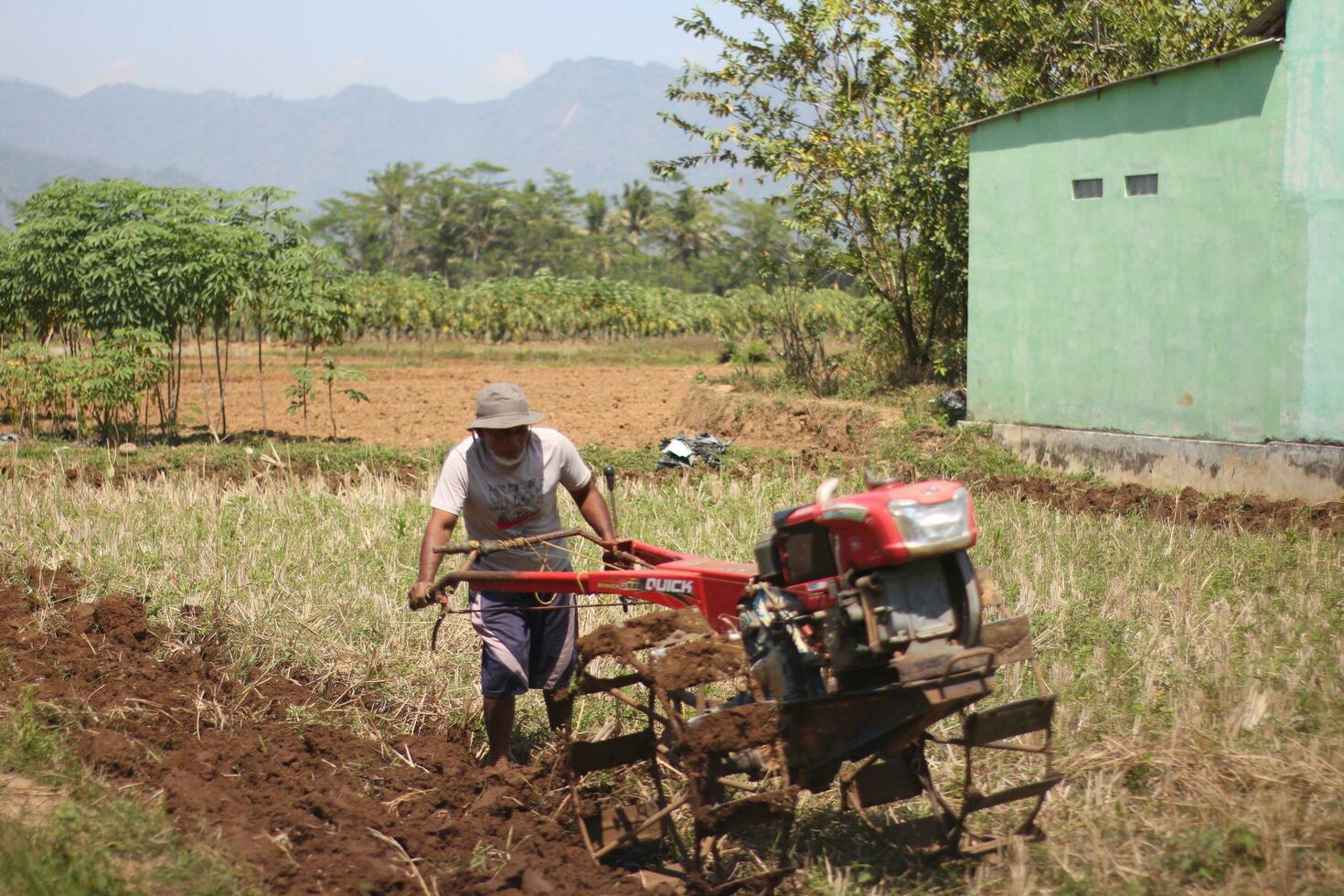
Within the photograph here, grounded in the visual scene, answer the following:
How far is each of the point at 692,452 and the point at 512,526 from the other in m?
8.68

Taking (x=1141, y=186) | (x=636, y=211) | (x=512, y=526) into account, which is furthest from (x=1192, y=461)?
(x=636, y=211)

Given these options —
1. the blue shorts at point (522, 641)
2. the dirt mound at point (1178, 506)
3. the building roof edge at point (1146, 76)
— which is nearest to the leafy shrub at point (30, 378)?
the building roof edge at point (1146, 76)

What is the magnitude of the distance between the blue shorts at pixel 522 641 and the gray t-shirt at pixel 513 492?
175 mm

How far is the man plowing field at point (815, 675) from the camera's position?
384 centimetres

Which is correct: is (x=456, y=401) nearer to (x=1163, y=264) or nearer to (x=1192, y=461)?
(x=1163, y=264)

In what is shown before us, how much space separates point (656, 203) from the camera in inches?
3568

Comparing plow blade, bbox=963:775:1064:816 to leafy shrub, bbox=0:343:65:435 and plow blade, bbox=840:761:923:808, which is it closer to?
plow blade, bbox=840:761:923:808

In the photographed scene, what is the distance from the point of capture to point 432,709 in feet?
20.5

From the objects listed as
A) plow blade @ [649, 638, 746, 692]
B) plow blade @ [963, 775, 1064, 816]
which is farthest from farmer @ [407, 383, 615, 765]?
plow blade @ [963, 775, 1064, 816]

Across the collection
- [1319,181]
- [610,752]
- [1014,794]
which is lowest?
[610,752]

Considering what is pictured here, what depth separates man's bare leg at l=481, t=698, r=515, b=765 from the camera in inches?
211

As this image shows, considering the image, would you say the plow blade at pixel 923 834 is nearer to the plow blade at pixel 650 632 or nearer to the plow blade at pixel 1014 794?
the plow blade at pixel 1014 794

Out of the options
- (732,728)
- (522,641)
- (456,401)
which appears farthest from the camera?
(456,401)

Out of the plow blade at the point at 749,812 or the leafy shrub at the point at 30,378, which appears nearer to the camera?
the plow blade at the point at 749,812
